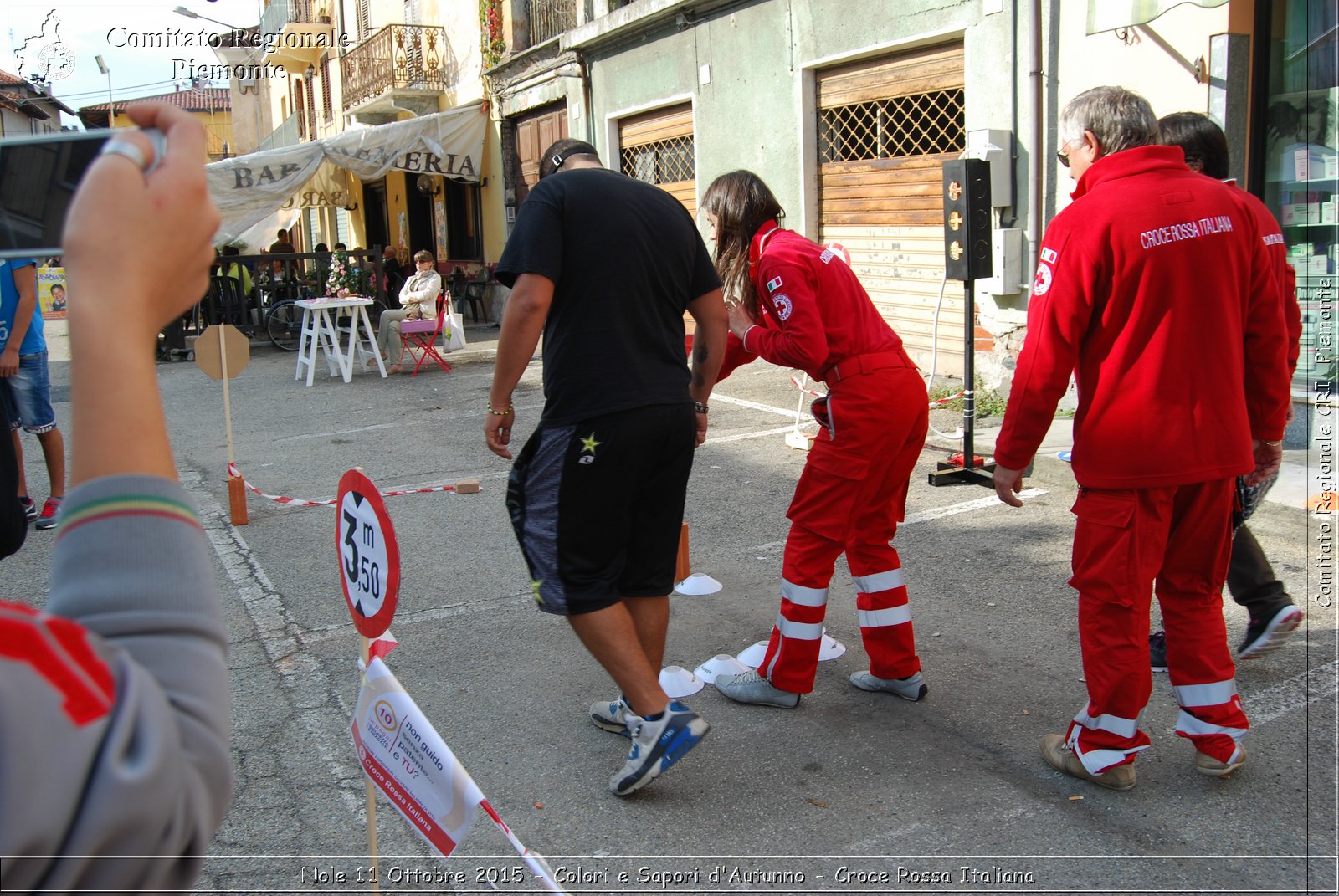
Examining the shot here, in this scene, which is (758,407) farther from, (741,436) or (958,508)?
(958,508)

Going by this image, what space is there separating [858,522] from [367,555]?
5.64 feet

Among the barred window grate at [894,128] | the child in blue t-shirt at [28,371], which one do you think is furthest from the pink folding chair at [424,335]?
the child in blue t-shirt at [28,371]

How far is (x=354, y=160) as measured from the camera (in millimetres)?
18078

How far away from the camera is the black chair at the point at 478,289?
19281 millimetres

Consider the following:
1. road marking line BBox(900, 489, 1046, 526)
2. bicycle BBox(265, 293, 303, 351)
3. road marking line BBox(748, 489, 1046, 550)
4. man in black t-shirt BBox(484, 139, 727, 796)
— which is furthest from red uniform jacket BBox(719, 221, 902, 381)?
bicycle BBox(265, 293, 303, 351)

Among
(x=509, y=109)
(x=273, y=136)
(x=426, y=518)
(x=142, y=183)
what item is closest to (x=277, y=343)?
(x=509, y=109)

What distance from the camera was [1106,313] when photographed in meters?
2.93

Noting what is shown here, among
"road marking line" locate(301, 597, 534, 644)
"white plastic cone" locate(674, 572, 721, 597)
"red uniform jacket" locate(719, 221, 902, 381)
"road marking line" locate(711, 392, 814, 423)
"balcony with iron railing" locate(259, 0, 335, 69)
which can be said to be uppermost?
"balcony with iron railing" locate(259, 0, 335, 69)

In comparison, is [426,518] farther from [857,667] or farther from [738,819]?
[738,819]

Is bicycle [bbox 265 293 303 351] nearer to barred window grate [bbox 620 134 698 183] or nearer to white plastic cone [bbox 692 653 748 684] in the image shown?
barred window grate [bbox 620 134 698 183]

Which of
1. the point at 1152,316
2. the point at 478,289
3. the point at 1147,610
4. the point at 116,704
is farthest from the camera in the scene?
the point at 478,289

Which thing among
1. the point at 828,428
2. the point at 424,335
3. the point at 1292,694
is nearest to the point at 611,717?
the point at 828,428

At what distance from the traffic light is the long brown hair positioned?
313cm

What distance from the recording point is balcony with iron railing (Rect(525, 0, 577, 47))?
17125 millimetres
